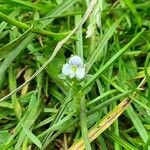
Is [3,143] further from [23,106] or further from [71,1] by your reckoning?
[71,1]

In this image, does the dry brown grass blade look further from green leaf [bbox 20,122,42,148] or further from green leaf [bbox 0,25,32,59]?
green leaf [bbox 0,25,32,59]

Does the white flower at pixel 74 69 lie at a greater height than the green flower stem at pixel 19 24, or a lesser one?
→ lesser

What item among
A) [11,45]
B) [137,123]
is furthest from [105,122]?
[11,45]

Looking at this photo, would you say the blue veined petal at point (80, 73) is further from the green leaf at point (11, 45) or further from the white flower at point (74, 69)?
the green leaf at point (11, 45)

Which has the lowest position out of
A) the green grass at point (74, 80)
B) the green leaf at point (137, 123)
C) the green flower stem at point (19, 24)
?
the green leaf at point (137, 123)

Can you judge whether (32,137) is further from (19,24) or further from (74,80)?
(19,24)

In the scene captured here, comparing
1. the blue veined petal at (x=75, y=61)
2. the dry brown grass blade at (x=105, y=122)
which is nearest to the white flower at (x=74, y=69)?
the blue veined petal at (x=75, y=61)

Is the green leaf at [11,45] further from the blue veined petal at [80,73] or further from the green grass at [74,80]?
the blue veined petal at [80,73]

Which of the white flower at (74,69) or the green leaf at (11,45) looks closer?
the white flower at (74,69)
